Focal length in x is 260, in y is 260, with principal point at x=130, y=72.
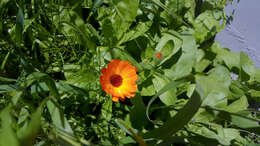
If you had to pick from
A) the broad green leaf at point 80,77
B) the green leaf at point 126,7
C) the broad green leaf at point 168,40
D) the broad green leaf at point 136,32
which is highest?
the green leaf at point 126,7

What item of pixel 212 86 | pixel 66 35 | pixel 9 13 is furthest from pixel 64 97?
pixel 212 86

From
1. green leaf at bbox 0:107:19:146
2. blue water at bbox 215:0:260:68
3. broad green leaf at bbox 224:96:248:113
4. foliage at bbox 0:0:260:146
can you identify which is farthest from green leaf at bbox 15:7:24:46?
blue water at bbox 215:0:260:68

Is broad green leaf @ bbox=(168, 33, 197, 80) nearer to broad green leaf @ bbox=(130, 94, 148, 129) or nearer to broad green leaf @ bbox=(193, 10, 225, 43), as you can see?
broad green leaf @ bbox=(193, 10, 225, 43)

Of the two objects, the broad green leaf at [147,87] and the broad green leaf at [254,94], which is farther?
the broad green leaf at [254,94]

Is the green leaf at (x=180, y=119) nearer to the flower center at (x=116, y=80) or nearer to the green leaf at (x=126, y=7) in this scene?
the flower center at (x=116, y=80)

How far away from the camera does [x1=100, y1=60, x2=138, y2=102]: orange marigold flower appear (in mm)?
1025

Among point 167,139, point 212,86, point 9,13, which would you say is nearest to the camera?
point 212,86

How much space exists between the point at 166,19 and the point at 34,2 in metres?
0.63

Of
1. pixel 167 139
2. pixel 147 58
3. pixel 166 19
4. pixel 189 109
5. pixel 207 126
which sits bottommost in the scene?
pixel 207 126

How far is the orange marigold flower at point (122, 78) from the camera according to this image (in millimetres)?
1025

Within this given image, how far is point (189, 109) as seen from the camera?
0.80 meters

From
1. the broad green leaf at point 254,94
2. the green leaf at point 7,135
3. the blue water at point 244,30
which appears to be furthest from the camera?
the blue water at point 244,30

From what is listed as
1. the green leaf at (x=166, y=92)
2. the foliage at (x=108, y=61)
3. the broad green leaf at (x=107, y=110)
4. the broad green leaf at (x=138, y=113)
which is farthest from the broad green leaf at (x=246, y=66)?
the broad green leaf at (x=107, y=110)

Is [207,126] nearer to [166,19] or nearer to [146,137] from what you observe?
[146,137]
